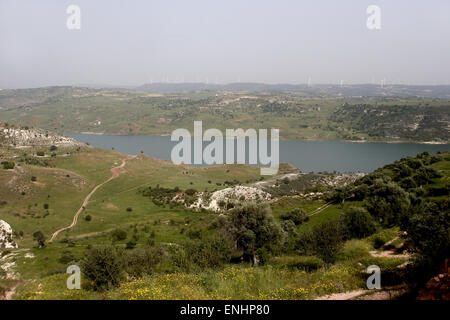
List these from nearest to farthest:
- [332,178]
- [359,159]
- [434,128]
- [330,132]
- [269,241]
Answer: [269,241]
[332,178]
[359,159]
[434,128]
[330,132]

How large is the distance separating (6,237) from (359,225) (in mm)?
42280

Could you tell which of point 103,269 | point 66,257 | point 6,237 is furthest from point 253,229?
point 6,237

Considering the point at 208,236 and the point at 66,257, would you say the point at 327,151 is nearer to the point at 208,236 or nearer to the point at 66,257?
the point at 208,236

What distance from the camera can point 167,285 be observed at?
43.3 feet

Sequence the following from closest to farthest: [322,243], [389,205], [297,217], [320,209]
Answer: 1. [322,243]
2. [389,205]
3. [297,217]
4. [320,209]

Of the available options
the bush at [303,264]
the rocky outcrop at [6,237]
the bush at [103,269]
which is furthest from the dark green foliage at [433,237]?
the rocky outcrop at [6,237]

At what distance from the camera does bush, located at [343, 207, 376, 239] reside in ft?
95.6

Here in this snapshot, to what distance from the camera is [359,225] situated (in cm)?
2930

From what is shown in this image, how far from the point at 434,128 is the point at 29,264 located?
195 meters

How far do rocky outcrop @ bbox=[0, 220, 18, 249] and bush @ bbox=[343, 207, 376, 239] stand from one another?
38.2 m

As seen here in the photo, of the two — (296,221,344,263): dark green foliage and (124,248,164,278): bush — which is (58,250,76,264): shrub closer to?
(124,248,164,278): bush

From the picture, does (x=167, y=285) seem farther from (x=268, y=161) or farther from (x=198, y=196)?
(x=268, y=161)

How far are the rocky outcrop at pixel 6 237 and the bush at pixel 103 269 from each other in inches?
1031
